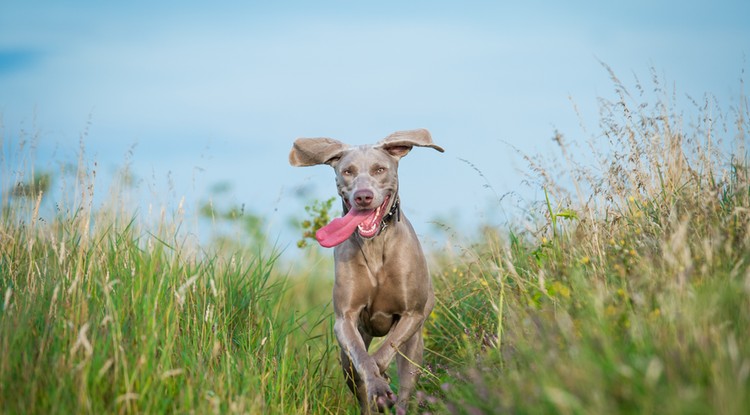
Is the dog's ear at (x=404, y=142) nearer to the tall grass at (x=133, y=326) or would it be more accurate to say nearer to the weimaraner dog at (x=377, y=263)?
the weimaraner dog at (x=377, y=263)

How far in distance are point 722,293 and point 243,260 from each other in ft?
13.6

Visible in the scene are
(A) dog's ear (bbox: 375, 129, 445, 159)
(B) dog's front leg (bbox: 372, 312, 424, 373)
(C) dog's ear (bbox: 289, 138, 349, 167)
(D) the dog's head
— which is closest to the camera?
(B) dog's front leg (bbox: 372, 312, 424, 373)

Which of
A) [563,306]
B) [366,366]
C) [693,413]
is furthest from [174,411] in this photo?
[693,413]

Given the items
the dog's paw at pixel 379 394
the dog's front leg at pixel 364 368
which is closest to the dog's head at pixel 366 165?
the dog's front leg at pixel 364 368

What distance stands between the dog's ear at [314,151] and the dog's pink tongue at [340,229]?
62 centimetres

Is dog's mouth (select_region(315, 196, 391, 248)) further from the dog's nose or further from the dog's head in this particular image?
the dog's nose

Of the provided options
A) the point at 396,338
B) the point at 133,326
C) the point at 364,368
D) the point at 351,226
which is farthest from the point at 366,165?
the point at 133,326

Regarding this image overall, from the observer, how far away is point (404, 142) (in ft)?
18.1

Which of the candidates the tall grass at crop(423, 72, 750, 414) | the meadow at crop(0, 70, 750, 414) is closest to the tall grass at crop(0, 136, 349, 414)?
the meadow at crop(0, 70, 750, 414)

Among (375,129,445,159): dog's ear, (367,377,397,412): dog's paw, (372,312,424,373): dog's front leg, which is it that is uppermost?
(375,129,445,159): dog's ear

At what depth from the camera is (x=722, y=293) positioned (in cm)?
331

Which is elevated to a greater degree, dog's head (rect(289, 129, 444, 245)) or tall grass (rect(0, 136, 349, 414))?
dog's head (rect(289, 129, 444, 245))

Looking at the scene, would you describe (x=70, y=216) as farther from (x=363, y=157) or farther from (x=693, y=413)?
(x=693, y=413)

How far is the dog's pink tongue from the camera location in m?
5.06
